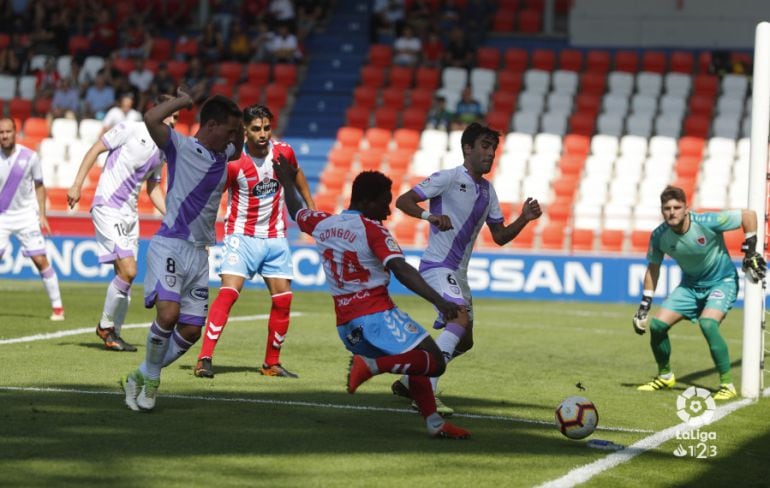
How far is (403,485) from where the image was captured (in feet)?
23.6

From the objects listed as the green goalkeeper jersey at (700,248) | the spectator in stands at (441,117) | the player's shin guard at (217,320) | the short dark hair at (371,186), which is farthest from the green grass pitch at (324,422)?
the spectator in stands at (441,117)

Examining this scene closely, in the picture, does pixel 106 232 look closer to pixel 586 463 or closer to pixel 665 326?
pixel 665 326

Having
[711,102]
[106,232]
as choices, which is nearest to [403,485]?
[106,232]

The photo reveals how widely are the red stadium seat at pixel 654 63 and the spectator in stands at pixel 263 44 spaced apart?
860 cm

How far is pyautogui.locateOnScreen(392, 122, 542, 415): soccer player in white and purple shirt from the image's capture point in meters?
10.1

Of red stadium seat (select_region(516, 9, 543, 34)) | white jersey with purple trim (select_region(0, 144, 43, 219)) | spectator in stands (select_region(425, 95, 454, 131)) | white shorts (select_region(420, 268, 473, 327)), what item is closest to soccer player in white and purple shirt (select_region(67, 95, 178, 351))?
white jersey with purple trim (select_region(0, 144, 43, 219))

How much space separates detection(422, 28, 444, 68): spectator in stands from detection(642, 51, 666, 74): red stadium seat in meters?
4.56

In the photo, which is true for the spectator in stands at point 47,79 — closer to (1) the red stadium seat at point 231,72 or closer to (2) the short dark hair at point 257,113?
(1) the red stadium seat at point 231,72

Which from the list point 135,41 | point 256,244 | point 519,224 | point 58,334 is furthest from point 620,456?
point 135,41

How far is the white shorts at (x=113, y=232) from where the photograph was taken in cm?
1315

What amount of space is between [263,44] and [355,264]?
24113 mm

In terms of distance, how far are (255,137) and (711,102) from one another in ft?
63.4

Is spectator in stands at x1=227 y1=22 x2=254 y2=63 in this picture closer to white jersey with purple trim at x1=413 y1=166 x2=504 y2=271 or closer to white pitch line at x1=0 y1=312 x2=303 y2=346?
white pitch line at x1=0 y1=312 x2=303 y2=346

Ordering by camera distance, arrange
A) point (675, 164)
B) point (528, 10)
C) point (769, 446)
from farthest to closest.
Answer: point (528, 10) < point (675, 164) < point (769, 446)
